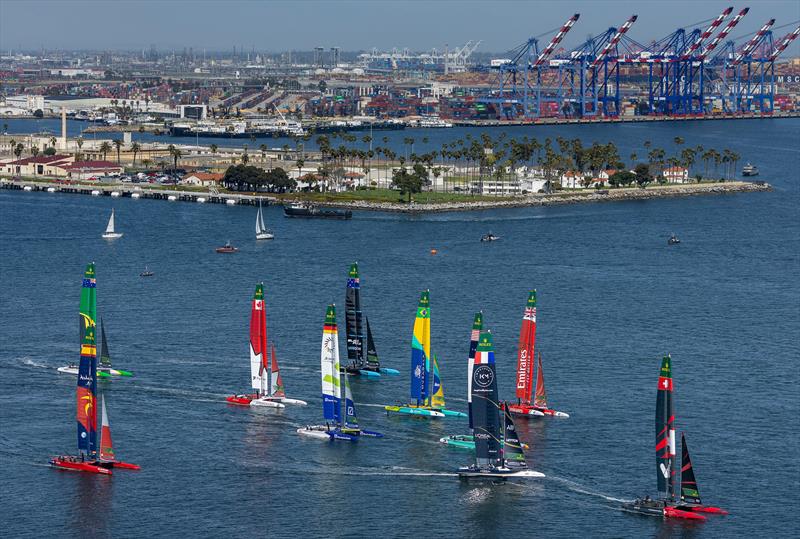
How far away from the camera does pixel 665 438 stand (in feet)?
66.4

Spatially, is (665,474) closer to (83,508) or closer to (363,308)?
(83,508)

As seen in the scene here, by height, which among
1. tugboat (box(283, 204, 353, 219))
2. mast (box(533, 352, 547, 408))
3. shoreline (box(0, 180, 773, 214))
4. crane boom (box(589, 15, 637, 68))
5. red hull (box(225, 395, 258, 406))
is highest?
crane boom (box(589, 15, 637, 68))

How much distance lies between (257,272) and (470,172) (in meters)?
28.5

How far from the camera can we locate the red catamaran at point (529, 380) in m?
24.6

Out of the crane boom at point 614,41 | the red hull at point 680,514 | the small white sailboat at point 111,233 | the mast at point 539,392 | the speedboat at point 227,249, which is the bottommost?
the red hull at point 680,514

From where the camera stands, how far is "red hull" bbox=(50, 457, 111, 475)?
21.7 meters

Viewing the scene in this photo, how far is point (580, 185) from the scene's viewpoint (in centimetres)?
6325

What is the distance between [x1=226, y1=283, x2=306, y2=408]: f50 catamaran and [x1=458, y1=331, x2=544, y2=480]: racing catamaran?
15.0ft

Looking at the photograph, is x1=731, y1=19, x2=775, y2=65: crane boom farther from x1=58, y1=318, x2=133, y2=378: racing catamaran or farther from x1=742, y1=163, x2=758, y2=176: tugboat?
x1=58, y1=318, x2=133, y2=378: racing catamaran

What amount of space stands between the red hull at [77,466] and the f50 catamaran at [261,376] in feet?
12.4

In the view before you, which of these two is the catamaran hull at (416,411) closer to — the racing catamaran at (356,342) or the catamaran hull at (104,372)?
the racing catamaran at (356,342)

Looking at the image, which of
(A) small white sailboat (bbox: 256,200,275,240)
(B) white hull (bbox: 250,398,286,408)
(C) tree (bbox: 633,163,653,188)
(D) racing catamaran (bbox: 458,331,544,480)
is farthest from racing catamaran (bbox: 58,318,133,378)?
(C) tree (bbox: 633,163,653,188)

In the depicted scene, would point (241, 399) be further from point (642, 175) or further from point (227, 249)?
point (642, 175)

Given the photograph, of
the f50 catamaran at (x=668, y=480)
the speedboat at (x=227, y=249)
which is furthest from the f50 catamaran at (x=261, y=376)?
the speedboat at (x=227, y=249)
